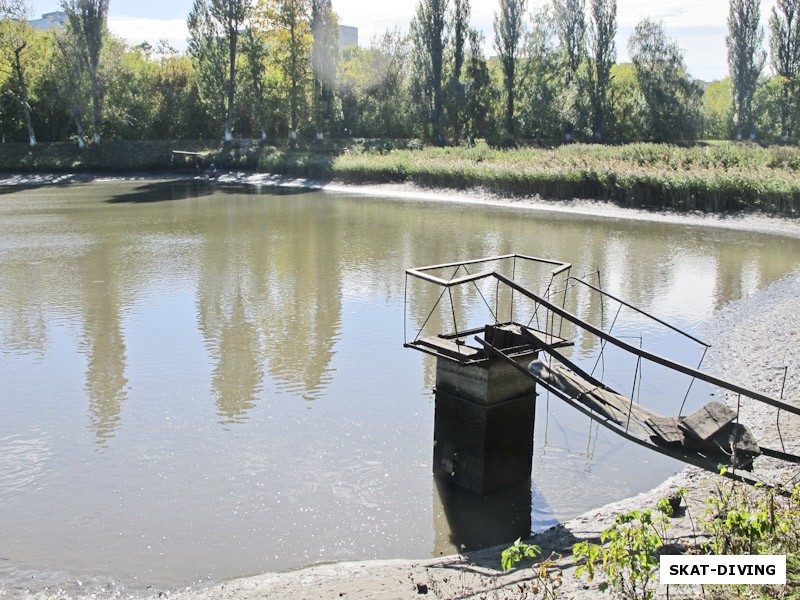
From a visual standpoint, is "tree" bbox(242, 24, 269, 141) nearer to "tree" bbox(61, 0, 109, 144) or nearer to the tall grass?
"tree" bbox(61, 0, 109, 144)

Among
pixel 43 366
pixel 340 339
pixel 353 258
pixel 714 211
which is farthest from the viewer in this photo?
pixel 714 211

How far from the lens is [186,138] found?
5909cm

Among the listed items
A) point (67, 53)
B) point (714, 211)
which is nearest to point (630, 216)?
point (714, 211)

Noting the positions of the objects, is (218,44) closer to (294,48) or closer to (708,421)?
(294,48)

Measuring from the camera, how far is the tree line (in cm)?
5347

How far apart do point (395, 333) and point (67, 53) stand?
148 feet

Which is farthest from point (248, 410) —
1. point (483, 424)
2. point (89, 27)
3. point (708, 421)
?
point (89, 27)

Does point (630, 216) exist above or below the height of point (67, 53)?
below

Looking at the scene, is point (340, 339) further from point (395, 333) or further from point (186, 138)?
point (186, 138)

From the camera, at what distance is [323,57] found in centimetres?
5491

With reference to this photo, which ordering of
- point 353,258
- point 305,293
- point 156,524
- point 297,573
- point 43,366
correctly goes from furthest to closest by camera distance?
point 353,258 < point 305,293 < point 43,366 < point 156,524 < point 297,573

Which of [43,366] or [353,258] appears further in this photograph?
[353,258]

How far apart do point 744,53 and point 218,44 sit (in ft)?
120

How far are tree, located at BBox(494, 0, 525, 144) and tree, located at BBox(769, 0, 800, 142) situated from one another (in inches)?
753
